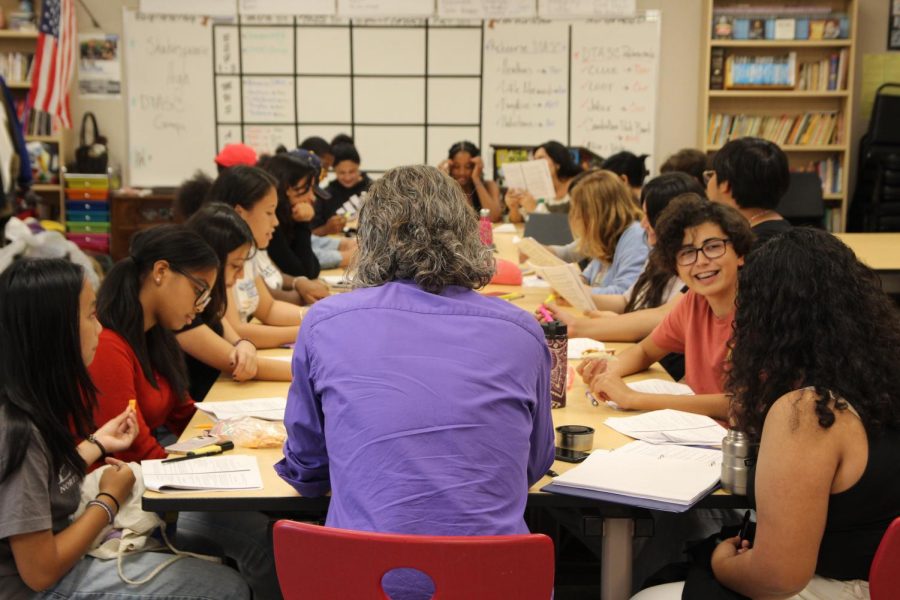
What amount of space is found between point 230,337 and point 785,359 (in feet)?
5.89

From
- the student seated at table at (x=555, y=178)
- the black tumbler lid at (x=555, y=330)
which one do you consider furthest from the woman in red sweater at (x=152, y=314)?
the student seated at table at (x=555, y=178)

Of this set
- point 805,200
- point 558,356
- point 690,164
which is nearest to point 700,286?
point 558,356

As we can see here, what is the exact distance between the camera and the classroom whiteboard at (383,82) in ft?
24.9

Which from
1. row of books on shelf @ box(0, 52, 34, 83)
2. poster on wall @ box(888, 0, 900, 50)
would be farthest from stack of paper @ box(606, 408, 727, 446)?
row of books on shelf @ box(0, 52, 34, 83)

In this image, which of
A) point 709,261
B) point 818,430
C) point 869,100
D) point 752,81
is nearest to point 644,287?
point 709,261

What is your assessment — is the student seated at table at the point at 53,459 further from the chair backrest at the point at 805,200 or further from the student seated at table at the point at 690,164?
the chair backrest at the point at 805,200

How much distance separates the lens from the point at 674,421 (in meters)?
2.26

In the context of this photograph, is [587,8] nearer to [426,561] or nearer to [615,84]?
[615,84]

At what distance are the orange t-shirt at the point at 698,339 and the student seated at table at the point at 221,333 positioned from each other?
1.06 meters

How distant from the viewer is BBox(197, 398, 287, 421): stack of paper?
2.31 m

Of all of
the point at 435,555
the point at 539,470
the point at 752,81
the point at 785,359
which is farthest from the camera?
the point at 752,81

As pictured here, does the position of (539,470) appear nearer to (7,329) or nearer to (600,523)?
(600,523)

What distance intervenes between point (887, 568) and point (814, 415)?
9.7 inches

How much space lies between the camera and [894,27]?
300 inches
